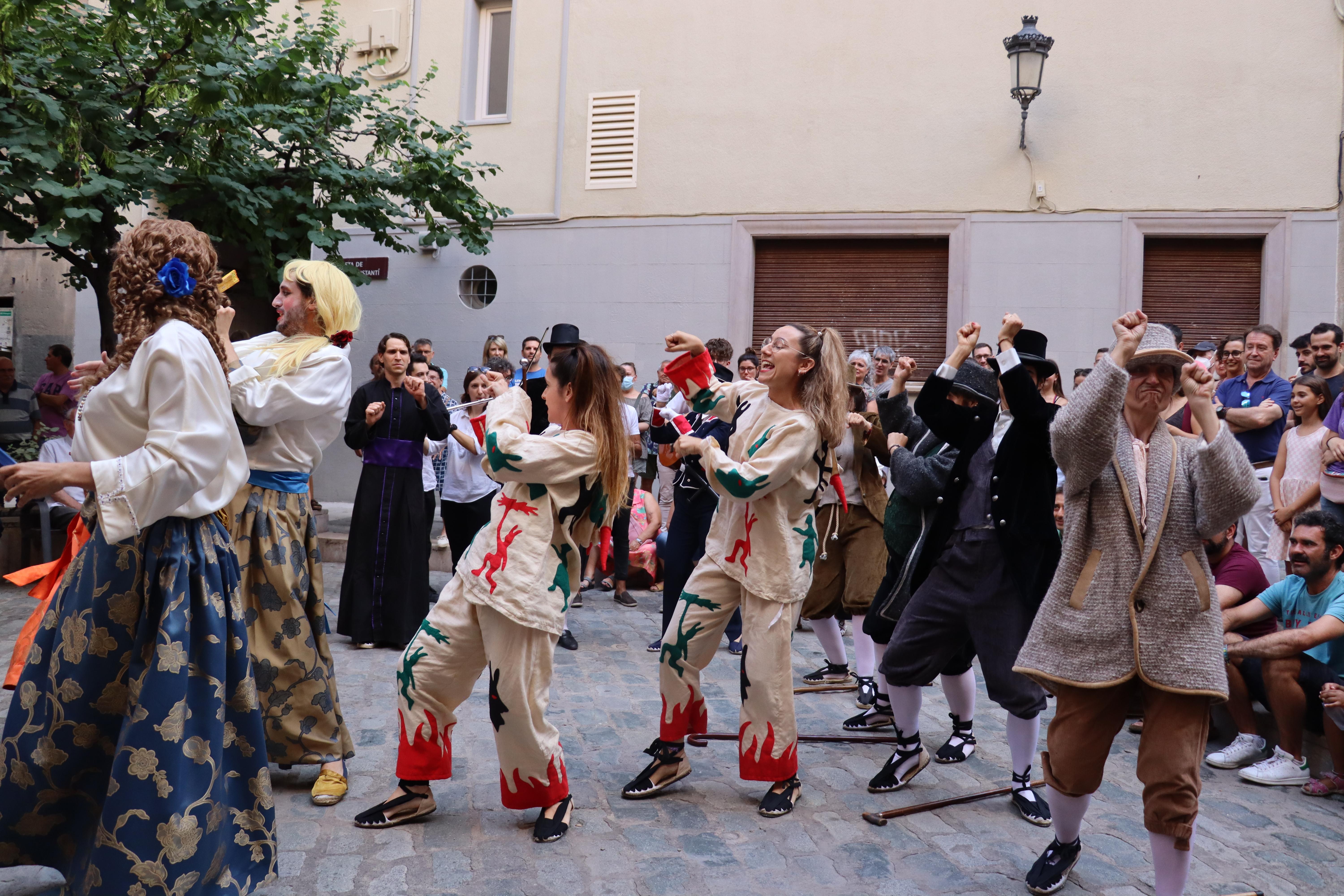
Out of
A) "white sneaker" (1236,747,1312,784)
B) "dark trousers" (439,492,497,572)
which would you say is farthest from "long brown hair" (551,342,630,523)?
"dark trousers" (439,492,497,572)

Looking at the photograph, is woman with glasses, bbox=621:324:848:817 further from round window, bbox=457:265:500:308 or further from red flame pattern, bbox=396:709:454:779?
round window, bbox=457:265:500:308

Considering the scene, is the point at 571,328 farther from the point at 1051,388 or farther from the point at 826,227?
the point at 826,227

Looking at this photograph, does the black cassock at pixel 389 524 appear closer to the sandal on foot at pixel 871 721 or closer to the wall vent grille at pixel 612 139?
the sandal on foot at pixel 871 721

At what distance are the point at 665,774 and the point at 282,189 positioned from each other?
666 cm

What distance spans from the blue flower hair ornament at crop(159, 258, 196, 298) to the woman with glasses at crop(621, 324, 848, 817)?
185cm

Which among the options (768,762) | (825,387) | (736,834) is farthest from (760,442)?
(736,834)

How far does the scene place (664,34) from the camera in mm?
11375

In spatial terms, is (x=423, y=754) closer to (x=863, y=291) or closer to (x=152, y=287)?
(x=152, y=287)

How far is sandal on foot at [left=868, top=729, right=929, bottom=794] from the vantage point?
4.45m

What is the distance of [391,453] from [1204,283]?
8.17 meters

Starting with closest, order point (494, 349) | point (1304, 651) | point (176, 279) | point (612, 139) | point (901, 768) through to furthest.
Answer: point (176, 279), point (901, 768), point (1304, 651), point (494, 349), point (612, 139)

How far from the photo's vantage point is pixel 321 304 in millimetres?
4098

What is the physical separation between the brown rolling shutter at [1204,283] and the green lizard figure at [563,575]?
8494mm

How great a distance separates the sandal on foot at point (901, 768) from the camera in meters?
4.45
